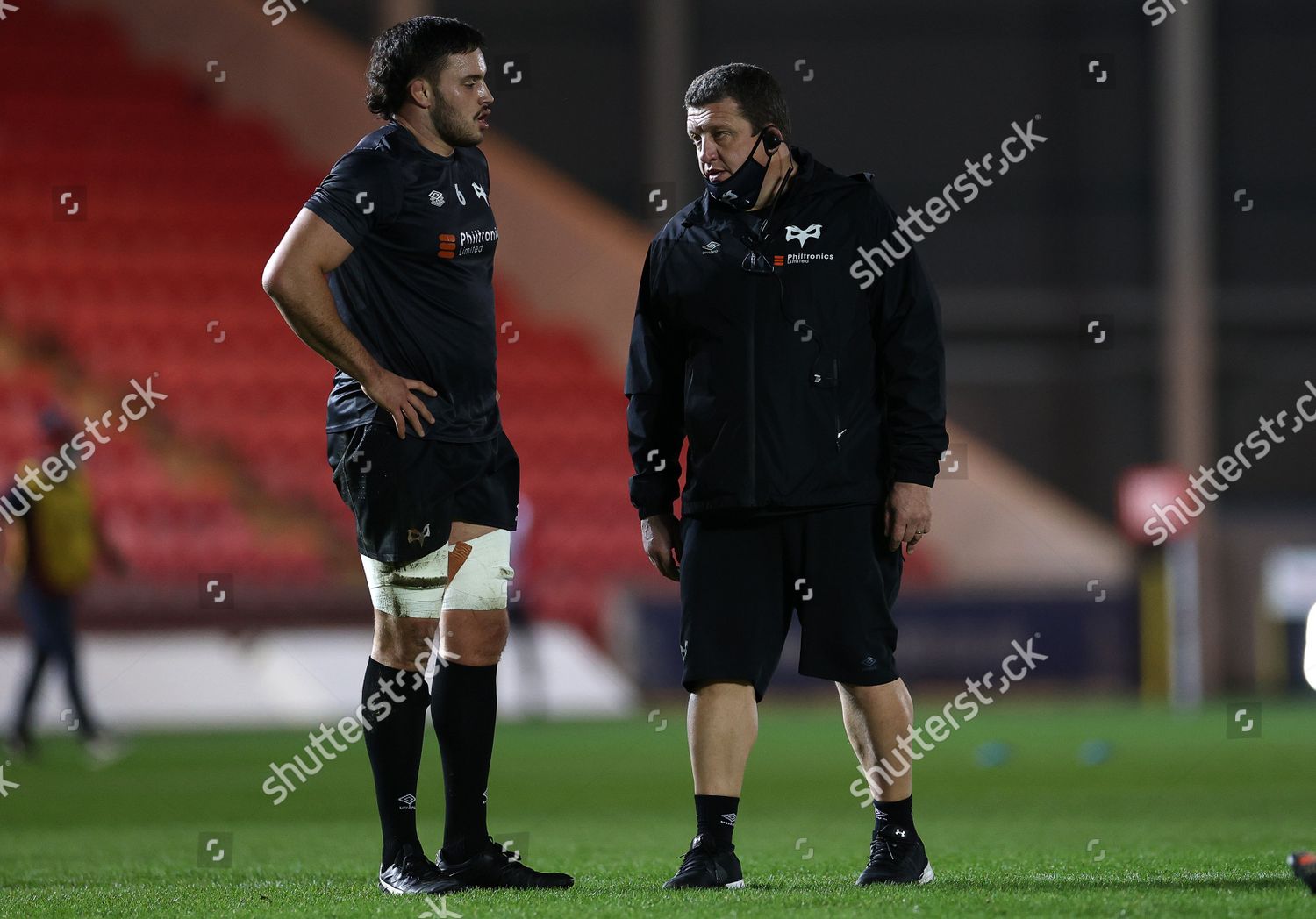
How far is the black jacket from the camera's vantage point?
448 centimetres

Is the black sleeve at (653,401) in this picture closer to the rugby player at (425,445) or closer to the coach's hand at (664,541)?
the coach's hand at (664,541)

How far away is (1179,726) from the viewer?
41.4 feet

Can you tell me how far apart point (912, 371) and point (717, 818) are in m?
1.17

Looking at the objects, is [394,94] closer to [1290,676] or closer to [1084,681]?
[1084,681]

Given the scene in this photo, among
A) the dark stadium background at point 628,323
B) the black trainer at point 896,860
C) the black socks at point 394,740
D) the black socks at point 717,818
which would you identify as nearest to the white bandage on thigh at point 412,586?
the black socks at point 394,740

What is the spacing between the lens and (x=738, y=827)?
22.4 feet

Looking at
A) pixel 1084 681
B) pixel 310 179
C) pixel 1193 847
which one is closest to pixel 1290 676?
pixel 1084 681

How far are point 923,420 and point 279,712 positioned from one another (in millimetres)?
10220

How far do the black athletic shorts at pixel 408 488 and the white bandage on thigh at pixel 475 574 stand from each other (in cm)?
6

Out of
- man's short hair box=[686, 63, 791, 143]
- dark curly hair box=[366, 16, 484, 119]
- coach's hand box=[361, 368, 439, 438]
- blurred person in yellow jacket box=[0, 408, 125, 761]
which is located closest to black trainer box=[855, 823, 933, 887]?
coach's hand box=[361, 368, 439, 438]

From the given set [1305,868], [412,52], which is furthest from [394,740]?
[1305,868]

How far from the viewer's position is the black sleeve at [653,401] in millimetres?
4707

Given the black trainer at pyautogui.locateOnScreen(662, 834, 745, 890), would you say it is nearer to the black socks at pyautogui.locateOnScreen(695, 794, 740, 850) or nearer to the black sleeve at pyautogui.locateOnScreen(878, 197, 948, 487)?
the black socks at pyautogui.locateOnScreen(695, 794, 740, 850)

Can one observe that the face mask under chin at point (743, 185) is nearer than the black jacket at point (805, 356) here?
No
